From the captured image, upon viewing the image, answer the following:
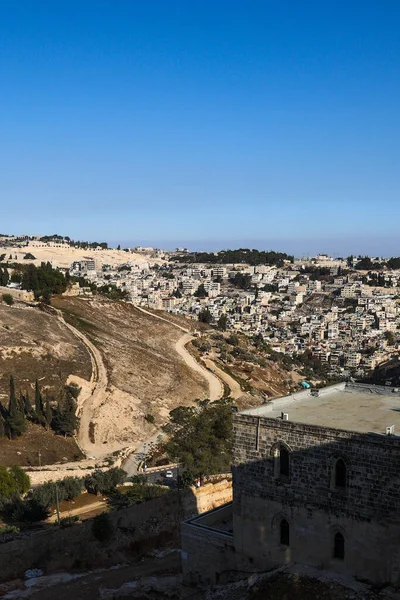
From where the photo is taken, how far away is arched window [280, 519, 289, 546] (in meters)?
18.1

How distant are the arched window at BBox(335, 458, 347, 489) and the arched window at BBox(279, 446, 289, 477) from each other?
5.08ft

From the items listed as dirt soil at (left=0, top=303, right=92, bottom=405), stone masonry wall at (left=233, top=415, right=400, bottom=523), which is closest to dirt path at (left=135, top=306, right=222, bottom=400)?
dirt soil at (left=0, top=303, right=92, bottom=405)

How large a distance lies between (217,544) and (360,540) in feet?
15.9

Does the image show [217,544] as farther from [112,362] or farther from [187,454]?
[112,362]

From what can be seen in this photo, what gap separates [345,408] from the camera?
20.0 meters

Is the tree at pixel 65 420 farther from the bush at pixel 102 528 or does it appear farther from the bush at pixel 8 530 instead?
the bush at pixel 102 528

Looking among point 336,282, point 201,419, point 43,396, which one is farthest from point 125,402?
point 336,282

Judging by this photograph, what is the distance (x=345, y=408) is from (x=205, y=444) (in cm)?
1463

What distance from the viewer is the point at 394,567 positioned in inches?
626

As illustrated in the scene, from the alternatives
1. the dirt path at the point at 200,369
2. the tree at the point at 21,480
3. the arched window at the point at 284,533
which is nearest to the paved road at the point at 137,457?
the tree at the point at 21,480

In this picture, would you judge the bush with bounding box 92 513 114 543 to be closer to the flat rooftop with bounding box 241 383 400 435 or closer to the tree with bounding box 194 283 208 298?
the flat rooftop with bounding box 241 383 400 435

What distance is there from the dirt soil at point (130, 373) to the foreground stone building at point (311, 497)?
2552cm

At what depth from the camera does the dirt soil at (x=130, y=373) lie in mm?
48594

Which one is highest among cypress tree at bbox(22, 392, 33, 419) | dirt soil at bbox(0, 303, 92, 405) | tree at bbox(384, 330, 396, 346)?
dirt soil at bbox(0, 303, 92, 405)
